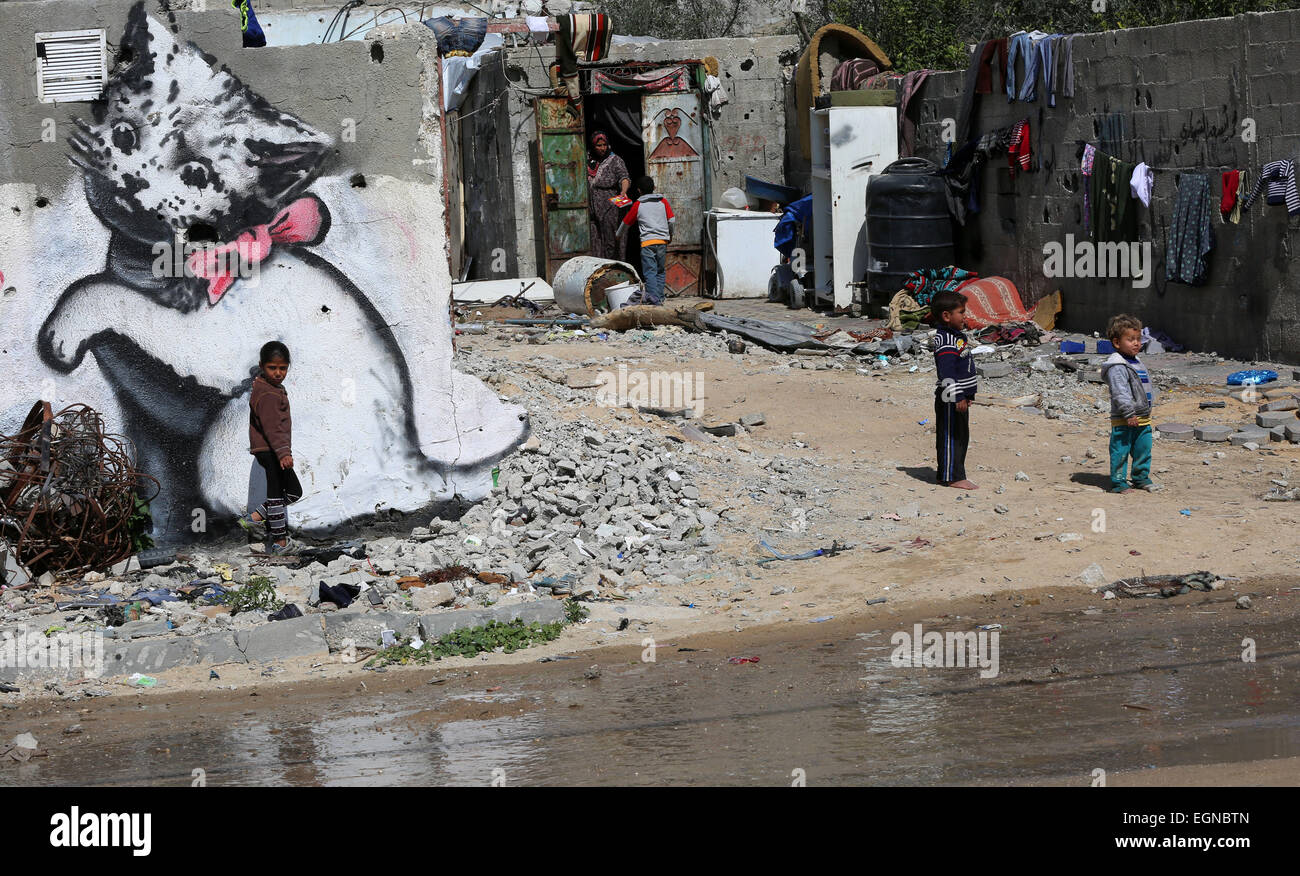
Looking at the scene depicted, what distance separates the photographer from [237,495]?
27.0ft

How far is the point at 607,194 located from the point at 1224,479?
1095 centimetres

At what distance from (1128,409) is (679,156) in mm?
11709

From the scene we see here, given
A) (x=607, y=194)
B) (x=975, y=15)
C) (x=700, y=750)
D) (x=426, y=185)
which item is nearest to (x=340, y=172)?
(x=426, y=185)

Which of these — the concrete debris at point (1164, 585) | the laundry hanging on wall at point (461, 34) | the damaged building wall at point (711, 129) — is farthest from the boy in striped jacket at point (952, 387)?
the laundry hanging on wall at point (461, 34)

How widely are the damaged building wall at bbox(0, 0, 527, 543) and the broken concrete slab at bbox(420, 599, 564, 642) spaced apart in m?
1.69

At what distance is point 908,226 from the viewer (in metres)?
15.7

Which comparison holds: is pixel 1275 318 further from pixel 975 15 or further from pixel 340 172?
pixel 975 15

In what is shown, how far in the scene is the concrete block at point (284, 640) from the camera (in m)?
6.68

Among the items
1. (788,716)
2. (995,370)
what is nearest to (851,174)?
(995,370)

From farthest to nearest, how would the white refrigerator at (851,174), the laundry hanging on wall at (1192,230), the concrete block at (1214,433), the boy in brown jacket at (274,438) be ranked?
the white refrigerator at (851,174), the laundry hanging on wall at (1192,230), the concrete block at (1214,433), the boy in brown jacket at (274,438)

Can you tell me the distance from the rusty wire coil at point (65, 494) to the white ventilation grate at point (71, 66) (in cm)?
179

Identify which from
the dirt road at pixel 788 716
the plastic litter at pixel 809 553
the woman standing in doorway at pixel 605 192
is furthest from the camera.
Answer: the woman standing in doorway at pixel 605 192

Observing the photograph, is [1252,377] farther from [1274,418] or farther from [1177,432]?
[1177,432]

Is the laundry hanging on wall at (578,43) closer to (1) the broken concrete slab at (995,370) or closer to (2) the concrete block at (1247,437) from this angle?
(1) the broken concrete slab at (995,370)
